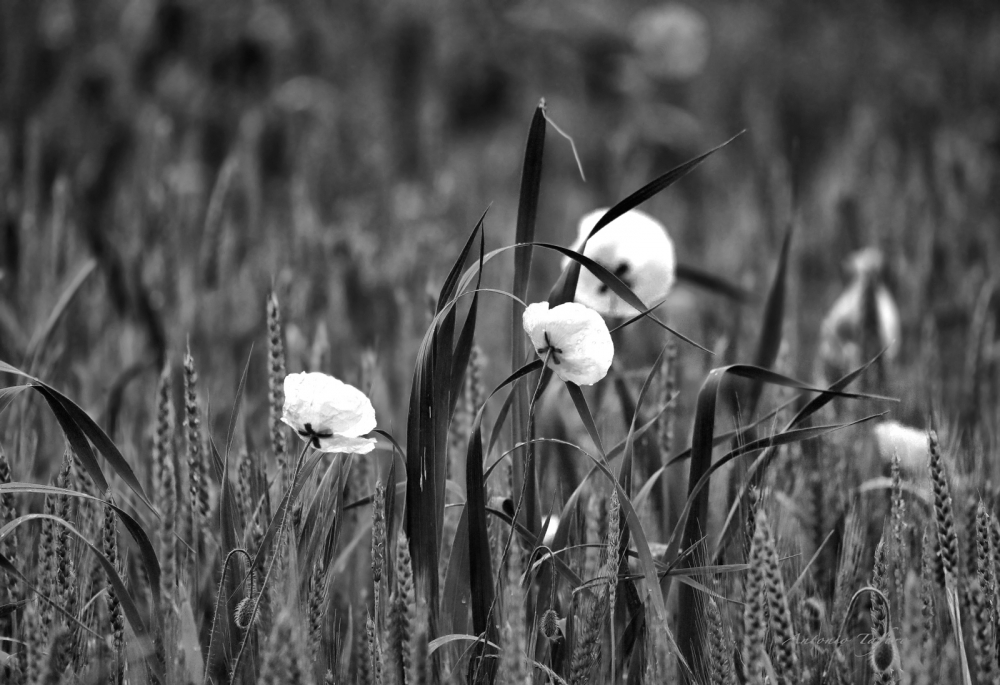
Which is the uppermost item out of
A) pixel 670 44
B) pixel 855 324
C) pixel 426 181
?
pixel 670 44

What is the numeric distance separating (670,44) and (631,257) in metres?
1.93

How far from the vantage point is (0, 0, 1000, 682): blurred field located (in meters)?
1.17

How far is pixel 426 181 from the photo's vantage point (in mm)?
2316

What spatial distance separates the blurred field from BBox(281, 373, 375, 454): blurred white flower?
14 cm

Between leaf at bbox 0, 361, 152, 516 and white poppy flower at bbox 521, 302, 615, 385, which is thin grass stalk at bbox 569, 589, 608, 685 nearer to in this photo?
white poppy flower at bbox 521, 302, 615, 385

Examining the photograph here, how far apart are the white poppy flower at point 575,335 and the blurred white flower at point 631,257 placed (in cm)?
26

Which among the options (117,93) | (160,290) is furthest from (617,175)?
(117,93)

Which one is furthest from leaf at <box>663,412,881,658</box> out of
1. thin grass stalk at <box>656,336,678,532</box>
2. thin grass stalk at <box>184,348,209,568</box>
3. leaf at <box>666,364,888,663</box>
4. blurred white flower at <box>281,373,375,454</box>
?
thin grass stalk at <box>184,348,209,568</box>

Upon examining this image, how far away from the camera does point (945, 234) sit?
1674 millimetres

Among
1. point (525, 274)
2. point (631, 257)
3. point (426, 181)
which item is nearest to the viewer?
point (525, 274)

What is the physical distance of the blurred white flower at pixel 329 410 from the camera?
594 mm

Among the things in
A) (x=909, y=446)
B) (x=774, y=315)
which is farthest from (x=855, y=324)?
(x=909, y=446)

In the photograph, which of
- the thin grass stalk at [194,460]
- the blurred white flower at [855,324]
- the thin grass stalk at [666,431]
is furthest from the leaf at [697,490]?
the blurred white flower at [855,324]

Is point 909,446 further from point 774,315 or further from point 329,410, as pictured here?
point 329,410
